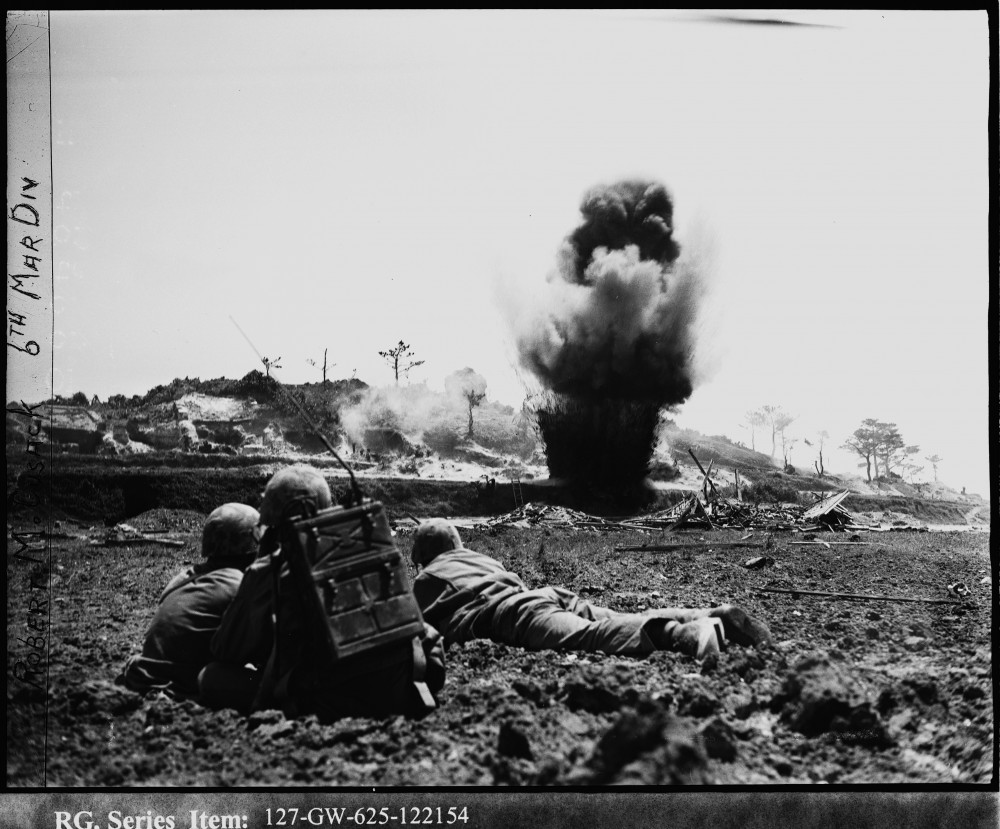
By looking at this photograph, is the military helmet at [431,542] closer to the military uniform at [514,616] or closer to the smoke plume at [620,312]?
the military uniform at [514,616]

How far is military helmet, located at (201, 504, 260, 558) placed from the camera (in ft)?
15.3

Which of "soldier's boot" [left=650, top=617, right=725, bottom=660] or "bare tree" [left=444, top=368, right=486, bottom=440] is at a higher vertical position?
"bare tree" [left=444, top=368, right=486, bottom=440]

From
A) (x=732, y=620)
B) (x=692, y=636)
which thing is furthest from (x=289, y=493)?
(x=732, y=620)

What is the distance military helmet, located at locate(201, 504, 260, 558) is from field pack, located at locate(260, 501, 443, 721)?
606 millimetres

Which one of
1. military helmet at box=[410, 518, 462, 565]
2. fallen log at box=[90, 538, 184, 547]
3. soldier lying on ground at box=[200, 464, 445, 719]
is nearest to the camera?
soldier lying on ground at box=[200, 464, 445, 719]

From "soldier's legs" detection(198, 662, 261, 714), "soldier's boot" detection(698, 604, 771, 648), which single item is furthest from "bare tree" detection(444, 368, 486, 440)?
"soldier's legs" detection(198, 662, 261, 714)

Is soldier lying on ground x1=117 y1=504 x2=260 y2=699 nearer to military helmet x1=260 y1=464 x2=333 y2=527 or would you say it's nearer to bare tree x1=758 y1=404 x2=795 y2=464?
military helmet x1=260 y1=464 x2=333 y2=527

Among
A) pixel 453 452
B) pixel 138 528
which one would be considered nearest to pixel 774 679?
pixel 453 452

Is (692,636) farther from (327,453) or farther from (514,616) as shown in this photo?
(327,453)

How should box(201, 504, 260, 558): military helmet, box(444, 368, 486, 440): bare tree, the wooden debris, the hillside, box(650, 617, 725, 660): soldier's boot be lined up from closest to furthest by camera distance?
box(201, 504, 260, 558): military helmet → box(650, 617, 725, 660): soldier's boot → the hillside → box(444, 368, 486, 440): bare tree → the wooden debris

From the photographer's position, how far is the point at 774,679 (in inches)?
185

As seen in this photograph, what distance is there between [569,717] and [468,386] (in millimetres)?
3000

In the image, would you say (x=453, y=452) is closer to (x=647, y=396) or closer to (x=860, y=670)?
(x=647, y=396)

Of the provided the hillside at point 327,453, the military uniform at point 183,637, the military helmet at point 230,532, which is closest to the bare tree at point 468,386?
the hillside at point 327,453
